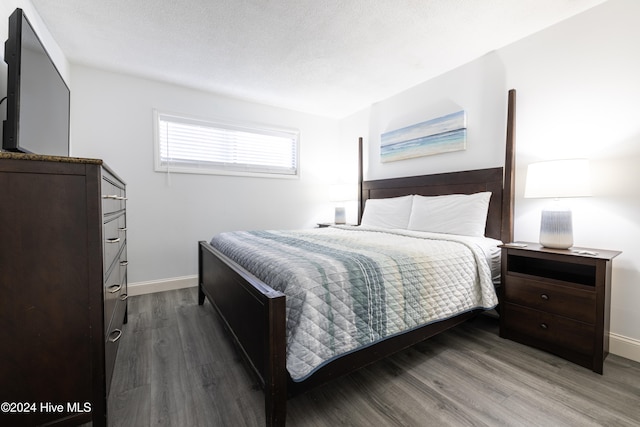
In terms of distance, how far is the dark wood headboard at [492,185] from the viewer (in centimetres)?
235

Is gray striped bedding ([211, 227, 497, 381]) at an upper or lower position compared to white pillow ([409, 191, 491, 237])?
lower

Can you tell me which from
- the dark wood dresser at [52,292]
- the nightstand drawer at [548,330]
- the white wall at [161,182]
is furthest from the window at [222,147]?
the nightstand drawer at [548,330]

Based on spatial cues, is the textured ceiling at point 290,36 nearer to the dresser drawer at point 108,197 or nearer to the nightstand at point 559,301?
the dresser drawer at point 108,197

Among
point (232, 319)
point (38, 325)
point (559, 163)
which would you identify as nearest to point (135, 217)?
point (232, 319)

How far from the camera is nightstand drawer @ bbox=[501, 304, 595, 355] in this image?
5.54ft

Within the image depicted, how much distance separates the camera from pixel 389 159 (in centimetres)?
357

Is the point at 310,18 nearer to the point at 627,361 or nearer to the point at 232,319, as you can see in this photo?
the point at 232,319

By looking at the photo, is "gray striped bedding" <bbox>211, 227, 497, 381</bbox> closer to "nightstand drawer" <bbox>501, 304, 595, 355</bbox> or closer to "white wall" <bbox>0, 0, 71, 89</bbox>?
"nightstand drawer" <bbox>501, 304, 595, 355</bbox>

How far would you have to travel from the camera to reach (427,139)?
310 cm

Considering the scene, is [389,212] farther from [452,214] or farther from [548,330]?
[548,330]

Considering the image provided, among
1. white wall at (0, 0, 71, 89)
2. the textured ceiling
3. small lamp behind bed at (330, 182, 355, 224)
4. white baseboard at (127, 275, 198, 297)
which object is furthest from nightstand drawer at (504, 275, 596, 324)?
white wall at (0, 0, 71, 89)

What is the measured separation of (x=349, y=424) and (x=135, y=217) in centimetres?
296

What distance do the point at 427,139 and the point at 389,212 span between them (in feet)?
3.04

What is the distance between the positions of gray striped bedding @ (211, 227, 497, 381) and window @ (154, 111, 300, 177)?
1.76 metres
